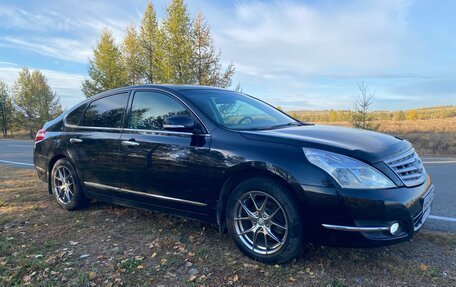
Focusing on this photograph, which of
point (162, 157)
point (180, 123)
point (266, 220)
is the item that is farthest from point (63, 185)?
point (266, 220)

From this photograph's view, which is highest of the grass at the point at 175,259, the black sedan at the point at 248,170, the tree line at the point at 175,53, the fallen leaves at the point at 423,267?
the tree line at the point at 175,53

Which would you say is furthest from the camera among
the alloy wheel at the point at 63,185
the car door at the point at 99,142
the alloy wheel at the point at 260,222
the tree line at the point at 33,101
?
the tree line at the point at 33,101

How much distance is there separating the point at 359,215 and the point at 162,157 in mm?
2061

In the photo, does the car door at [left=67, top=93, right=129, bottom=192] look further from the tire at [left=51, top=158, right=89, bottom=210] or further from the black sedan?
the tire at [left=51, top=158, right=89, bottom=210]

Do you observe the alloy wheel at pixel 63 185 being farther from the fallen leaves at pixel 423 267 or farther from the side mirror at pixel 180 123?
the fallen leaves at pixel 423 267

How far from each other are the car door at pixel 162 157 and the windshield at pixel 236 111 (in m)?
0.22

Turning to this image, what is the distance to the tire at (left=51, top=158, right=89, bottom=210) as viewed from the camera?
4891 mm

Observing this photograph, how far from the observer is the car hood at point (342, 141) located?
9.68 ft

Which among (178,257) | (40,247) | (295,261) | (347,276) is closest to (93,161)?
(40,247)

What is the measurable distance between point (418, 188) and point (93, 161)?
3728 mm

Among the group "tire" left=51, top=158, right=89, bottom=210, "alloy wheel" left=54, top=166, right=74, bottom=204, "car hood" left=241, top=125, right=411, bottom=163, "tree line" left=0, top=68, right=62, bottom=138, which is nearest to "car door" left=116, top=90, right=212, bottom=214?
"car hood" left=241, top=125, right=411, bottom=163

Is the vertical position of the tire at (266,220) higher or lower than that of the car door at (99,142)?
lower

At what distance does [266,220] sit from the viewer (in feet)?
10.4

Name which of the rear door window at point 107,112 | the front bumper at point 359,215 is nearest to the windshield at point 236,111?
the rear door window at point 107,112
